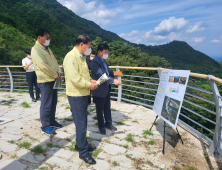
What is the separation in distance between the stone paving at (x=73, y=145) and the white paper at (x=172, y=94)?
0.56 m

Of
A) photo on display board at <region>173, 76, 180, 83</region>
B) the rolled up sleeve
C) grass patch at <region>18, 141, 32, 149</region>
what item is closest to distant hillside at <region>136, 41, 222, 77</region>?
photo on display board at <region>173, 76, 180, 83</region>

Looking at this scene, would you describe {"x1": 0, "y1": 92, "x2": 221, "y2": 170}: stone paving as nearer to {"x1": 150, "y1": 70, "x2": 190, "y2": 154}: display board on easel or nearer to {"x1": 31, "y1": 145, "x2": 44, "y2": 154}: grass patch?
{"x1": 31, "y1": 145, "x2": 44, "y2": 154}: grass patch

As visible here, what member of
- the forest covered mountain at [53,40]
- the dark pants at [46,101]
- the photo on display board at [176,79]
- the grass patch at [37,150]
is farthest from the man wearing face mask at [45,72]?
the forest covered mountain at [53,40]

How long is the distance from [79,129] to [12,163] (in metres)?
0.97

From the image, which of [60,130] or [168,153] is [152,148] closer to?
[168,153]

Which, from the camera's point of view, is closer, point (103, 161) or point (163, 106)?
point (103, 161)

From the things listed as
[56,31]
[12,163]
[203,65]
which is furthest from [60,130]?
[203,65]

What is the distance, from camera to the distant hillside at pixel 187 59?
70875 mm

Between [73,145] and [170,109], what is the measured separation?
5.45 ft

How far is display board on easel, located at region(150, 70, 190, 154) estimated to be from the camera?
226 cm

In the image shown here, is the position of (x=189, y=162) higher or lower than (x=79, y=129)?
lower

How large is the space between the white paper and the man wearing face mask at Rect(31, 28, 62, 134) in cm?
192

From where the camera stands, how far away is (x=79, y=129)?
211cm

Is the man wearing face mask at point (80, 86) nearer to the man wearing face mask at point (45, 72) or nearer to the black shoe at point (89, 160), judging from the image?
the black shoe at point (89, 160)
